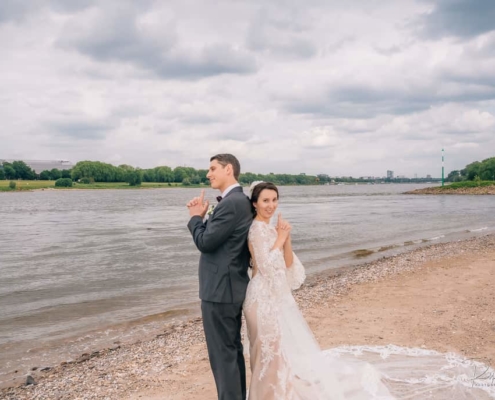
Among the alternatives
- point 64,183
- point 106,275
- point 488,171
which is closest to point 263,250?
point 106,275

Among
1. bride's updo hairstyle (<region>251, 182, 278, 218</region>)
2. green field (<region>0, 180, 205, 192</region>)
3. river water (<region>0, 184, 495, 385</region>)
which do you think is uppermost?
green field (<region>0, 180, 205, 192</region>)

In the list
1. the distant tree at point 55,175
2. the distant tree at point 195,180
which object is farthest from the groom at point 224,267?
the distant tree at point 55,175

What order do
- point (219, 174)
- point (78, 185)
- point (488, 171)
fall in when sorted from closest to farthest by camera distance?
point (219, 174) → point (488, 171) → point (78, 185)

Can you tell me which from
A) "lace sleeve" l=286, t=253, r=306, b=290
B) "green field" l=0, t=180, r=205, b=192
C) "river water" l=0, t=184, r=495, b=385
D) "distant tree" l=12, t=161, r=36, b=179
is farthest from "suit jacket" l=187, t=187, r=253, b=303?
"distant tree" l=12, t=161, r=36, b=179

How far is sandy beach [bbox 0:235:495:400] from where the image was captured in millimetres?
6574

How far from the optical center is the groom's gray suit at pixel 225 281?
4109mm

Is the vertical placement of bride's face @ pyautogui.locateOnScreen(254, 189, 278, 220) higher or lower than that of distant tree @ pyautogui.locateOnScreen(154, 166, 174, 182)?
lower

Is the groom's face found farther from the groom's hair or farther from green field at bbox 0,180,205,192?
green field at bbox 0,180,205,192

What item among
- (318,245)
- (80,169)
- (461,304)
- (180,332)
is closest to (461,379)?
(461,304)

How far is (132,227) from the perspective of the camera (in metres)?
37.4

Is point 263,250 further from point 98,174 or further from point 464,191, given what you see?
point 98,174

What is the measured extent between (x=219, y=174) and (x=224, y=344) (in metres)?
1.61

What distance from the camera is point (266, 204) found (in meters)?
4.43

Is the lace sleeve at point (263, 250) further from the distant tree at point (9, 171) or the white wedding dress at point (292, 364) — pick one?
the distant tree at point (9, 171)
